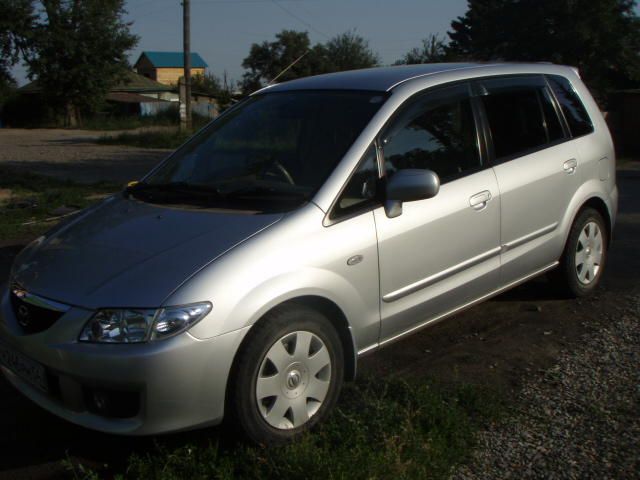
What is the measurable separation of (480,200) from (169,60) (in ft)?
351

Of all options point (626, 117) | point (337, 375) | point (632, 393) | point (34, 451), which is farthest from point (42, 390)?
point (626, 117)

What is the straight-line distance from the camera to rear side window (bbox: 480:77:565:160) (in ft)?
16.0

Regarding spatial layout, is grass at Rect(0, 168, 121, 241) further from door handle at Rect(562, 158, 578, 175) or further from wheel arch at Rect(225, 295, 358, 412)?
door handle at Rect(562, 158, 578, 175)

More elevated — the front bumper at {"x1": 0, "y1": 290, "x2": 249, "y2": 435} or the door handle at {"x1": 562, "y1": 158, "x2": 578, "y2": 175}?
the door handle at {"x1": 562, "y1": 158, "x2": 578, "y2": 175}

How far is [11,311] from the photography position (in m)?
Result: 3.62

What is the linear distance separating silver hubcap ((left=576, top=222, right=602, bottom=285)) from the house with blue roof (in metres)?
102

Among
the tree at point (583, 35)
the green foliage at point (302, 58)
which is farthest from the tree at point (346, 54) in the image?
the tree at point (583, 35)

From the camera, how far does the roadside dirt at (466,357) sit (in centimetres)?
357

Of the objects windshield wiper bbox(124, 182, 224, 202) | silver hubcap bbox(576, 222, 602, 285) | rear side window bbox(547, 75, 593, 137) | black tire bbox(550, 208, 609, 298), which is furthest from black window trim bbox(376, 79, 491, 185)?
silver hubcap bbox(576, 222, 602, 285)

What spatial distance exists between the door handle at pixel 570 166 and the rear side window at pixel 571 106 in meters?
0.26

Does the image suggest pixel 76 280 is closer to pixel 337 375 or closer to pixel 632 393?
pixel 337 375

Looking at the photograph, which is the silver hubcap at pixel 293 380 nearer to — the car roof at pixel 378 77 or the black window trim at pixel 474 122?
the black window trim at pixel 474 122

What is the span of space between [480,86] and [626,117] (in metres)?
18.0

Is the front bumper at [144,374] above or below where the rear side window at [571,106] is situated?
below
